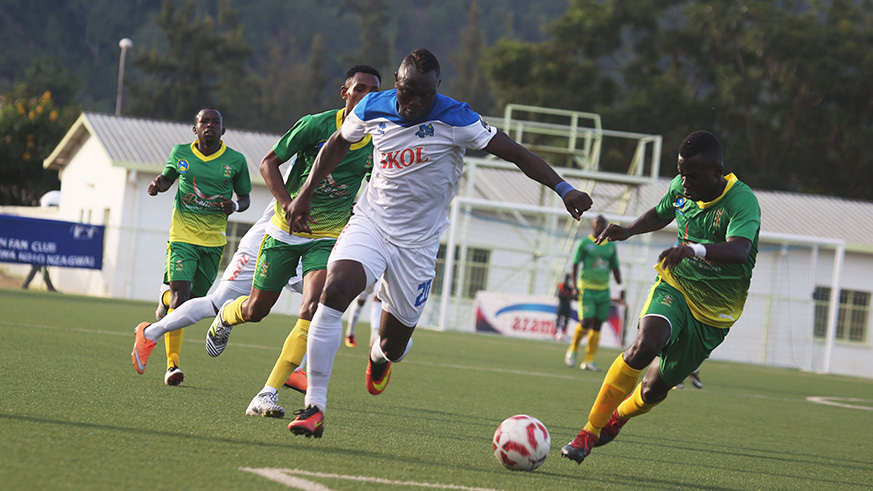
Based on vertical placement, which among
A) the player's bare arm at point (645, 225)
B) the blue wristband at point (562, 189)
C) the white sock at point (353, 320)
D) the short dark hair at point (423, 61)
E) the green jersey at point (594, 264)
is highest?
the short dark hair at point (423, 61)

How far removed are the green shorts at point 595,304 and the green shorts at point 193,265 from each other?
22.1 ft

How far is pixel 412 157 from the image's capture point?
17.3ft

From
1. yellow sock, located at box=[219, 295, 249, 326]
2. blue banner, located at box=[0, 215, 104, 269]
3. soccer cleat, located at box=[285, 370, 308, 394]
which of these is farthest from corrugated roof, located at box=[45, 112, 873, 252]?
yellow sock, located at box=[219, 295, 249, 326]

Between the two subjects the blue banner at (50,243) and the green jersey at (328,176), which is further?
the blue banner at (50,243)

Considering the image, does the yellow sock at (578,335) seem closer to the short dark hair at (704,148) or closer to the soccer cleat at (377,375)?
the soccer cleat at (377,375)

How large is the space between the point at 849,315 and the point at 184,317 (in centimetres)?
2622

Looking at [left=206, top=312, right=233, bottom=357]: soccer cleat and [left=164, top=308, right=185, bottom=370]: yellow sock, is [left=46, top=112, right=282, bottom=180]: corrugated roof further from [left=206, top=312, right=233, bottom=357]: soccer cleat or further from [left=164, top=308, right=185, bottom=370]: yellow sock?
[left=206, top=312, right=233, bottom=357]: soccer cleat

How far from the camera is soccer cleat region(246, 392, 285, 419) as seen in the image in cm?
571

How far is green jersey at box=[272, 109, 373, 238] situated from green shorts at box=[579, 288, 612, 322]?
25.4 feet

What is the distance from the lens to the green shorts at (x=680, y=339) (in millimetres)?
5699

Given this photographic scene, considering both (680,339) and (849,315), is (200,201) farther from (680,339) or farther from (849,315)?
(849,315)

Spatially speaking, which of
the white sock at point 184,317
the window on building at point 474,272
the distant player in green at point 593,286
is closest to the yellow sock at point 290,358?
the white sock at point 184,317

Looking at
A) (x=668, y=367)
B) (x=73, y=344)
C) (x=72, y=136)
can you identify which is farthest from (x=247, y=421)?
(x=72, y=136)

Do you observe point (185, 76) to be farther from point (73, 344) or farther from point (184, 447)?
point (184, 447)
